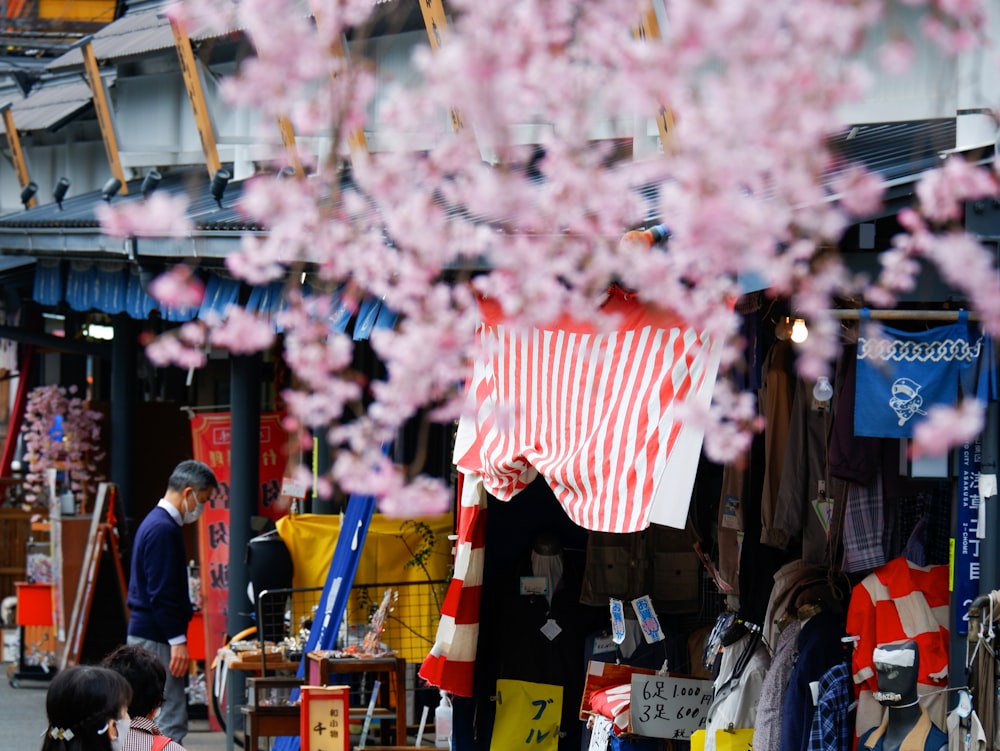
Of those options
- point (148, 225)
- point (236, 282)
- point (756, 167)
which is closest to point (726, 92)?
point (756, 167)

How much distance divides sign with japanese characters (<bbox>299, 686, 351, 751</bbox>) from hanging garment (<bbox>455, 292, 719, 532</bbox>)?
1.62 m

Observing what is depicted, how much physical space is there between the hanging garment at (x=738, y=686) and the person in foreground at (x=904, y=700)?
110 centimetres

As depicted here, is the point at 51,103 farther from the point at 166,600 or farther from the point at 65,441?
the point at 166,600

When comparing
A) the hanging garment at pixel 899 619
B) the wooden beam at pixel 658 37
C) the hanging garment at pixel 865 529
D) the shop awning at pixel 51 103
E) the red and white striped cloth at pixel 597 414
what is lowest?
the hanging garment at pixel 899 619

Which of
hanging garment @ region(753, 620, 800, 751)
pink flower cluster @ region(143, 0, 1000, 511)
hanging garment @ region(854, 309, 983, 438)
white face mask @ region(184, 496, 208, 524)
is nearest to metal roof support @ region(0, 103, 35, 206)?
white face mask @ region(184, 496, 208, 524)

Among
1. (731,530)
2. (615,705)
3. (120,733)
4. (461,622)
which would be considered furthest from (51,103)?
(120,733)

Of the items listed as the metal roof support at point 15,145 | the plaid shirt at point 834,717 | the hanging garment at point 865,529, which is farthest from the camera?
the metal roof support at point 15,145

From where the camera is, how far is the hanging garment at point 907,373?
649cm

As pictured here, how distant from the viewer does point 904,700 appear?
6867 mm

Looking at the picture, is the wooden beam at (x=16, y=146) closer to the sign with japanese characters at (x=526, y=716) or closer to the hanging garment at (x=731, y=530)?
the sign with japanese characters at (x=526, y=716)

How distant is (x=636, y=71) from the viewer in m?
3.57

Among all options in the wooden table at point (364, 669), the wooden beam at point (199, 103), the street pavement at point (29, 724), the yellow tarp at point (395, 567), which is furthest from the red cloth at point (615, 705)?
the wooden beam at point (199, 103)

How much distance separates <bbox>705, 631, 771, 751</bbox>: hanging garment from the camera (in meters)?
8.04

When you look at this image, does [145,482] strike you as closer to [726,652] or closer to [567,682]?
[567,682]
